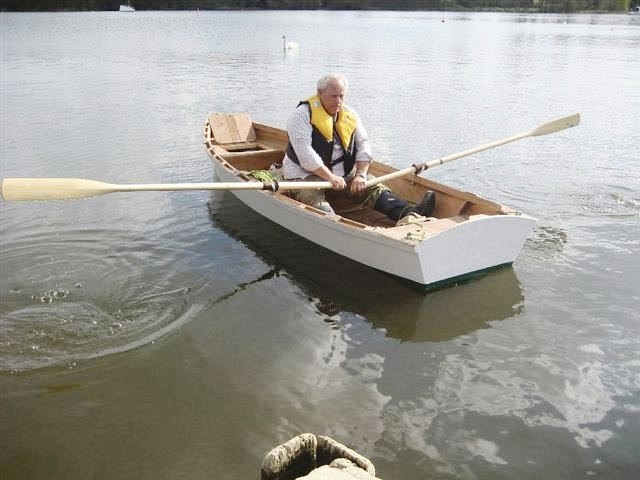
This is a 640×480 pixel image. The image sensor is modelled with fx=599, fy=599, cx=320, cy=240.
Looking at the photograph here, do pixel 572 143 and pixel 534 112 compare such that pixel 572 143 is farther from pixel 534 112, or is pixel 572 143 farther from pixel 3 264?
pixel 3 264

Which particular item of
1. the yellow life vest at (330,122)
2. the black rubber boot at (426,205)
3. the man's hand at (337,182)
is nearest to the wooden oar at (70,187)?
the man's hand at (337,182)

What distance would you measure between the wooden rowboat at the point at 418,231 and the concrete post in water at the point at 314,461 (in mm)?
2668

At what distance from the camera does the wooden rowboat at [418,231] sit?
570 cm

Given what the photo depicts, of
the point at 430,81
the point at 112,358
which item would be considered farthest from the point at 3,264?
the point at 430,81

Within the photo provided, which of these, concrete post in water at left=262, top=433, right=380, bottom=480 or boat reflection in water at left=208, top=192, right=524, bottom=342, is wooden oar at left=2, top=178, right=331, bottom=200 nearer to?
boat reflection in water at left=208, top=192, right=524, bottom=342

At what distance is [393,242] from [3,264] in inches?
171

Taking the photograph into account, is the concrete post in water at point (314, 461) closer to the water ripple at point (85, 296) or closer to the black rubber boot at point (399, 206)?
the water ripple at point (85, 296)

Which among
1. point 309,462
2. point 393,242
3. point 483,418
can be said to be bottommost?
point 483,418

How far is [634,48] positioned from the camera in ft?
105

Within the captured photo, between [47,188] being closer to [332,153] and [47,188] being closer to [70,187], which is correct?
[70,187]

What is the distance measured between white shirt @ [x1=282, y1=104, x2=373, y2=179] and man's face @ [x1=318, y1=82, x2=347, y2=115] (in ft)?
0.75

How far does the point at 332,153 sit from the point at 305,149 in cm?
40

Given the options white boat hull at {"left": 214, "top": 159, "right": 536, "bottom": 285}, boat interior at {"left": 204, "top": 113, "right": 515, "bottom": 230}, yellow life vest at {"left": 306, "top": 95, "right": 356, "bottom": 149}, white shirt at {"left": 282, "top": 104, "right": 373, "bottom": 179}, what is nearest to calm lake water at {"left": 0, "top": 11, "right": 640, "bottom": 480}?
white boat hull at {"left": 214, "top": 159, "right": 536, "bottom": 285}

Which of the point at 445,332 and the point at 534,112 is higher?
the point at 534,112
